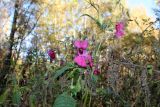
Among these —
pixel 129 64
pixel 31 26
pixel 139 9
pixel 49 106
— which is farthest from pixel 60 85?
pixel 139 9

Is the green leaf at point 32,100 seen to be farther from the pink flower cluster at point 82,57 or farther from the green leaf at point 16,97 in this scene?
the pink flower cluster at point 82,57

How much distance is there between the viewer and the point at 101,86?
132 inches

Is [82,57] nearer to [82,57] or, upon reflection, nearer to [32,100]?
[82,57]

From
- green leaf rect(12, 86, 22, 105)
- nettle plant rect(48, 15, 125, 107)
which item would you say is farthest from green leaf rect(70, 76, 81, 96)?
green leaf rect(12, 86, 22, 105)

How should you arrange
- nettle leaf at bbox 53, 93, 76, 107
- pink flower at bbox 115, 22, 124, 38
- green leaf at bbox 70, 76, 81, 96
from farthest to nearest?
pink flower at bbox 115, 22, 124, 38 → green leaf at bbox 70, 76, 81, 96 → nettle leaf at bbox 53, 93, 76, 107

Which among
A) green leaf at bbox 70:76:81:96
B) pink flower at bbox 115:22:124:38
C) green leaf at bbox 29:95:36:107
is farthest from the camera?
green leaf at bbox 29:95:36:107

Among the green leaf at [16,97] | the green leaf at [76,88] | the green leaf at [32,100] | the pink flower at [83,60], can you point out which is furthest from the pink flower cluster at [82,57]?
the green leaf at [16,97]

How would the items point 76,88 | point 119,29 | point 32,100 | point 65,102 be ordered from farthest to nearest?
point 32,100 → point 119,29 → point 76,88 → point 65,102

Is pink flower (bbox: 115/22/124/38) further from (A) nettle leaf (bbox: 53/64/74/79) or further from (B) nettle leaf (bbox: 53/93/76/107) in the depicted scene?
(B) nettle leaf (bbox: 53/93/76/107)

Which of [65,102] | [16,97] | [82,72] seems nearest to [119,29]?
[82,72]

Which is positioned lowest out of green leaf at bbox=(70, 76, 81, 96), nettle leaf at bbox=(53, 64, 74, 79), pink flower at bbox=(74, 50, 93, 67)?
green leaf at bbox=(70, 76, 81, 96)

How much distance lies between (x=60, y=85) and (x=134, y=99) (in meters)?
0.55

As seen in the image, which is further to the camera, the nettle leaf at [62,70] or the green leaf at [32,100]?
the green leaf at [32,100]

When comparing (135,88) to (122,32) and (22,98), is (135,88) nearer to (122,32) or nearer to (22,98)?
(122,32)
